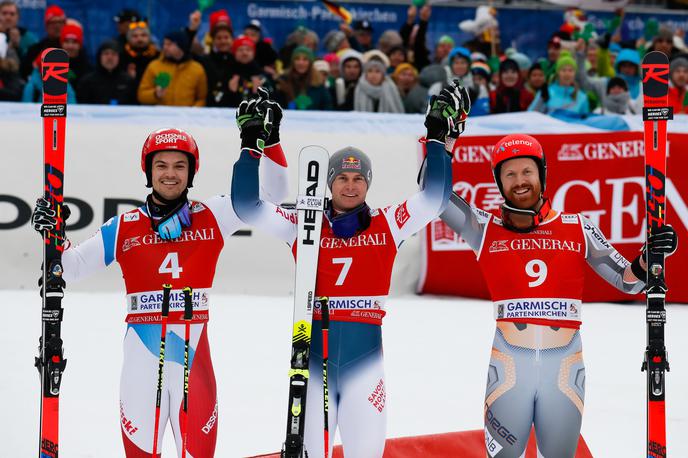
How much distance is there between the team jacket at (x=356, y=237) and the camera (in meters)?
5.71

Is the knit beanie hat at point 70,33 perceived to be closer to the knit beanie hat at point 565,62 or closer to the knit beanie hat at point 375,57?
the knit beanie hat at point 375,57

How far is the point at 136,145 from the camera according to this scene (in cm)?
1018

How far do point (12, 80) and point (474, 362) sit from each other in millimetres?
5378

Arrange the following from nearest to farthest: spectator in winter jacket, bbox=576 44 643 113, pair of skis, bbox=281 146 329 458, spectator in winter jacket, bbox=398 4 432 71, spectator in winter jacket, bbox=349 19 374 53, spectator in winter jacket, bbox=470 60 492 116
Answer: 1. pair of skis, bbox=281 146 329 458
2. spectator in winter jacket, bbox=470 60 492 116
3. spectator in winter jacket, bbox=576 44 643 113
4. spectator in winter jacket, bbox=398 4 432 71
5. spectator in winter jacket, bbox=349 19 374 53

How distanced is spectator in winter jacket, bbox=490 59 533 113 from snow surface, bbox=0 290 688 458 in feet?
7.38

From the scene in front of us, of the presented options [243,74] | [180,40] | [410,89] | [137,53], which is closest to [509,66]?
[410,89]

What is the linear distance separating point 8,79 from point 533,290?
701cm

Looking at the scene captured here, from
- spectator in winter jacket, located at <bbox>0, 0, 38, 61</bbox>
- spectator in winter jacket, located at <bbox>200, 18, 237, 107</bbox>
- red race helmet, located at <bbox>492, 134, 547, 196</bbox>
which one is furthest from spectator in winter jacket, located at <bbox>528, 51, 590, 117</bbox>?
red race helmet, located at <bbox>492, 134, 547, 196</bbox>

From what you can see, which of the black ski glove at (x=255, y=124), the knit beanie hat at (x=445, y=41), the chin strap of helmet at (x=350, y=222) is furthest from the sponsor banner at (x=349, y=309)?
the knit beanie hat at (x=445, y=41)

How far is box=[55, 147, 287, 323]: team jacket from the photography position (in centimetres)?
574

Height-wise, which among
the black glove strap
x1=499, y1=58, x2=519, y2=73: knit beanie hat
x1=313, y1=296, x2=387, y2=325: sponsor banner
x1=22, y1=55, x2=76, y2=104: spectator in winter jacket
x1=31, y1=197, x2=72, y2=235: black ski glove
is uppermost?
x1=499, y1=58, x2=519, y2=73: knit beanie hat

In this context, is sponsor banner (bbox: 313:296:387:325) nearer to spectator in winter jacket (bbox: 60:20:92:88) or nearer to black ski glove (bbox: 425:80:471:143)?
black ski glove (bbox: 425:80:471:143)

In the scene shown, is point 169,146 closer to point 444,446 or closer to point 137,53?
point 444,446

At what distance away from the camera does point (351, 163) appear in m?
5.84
